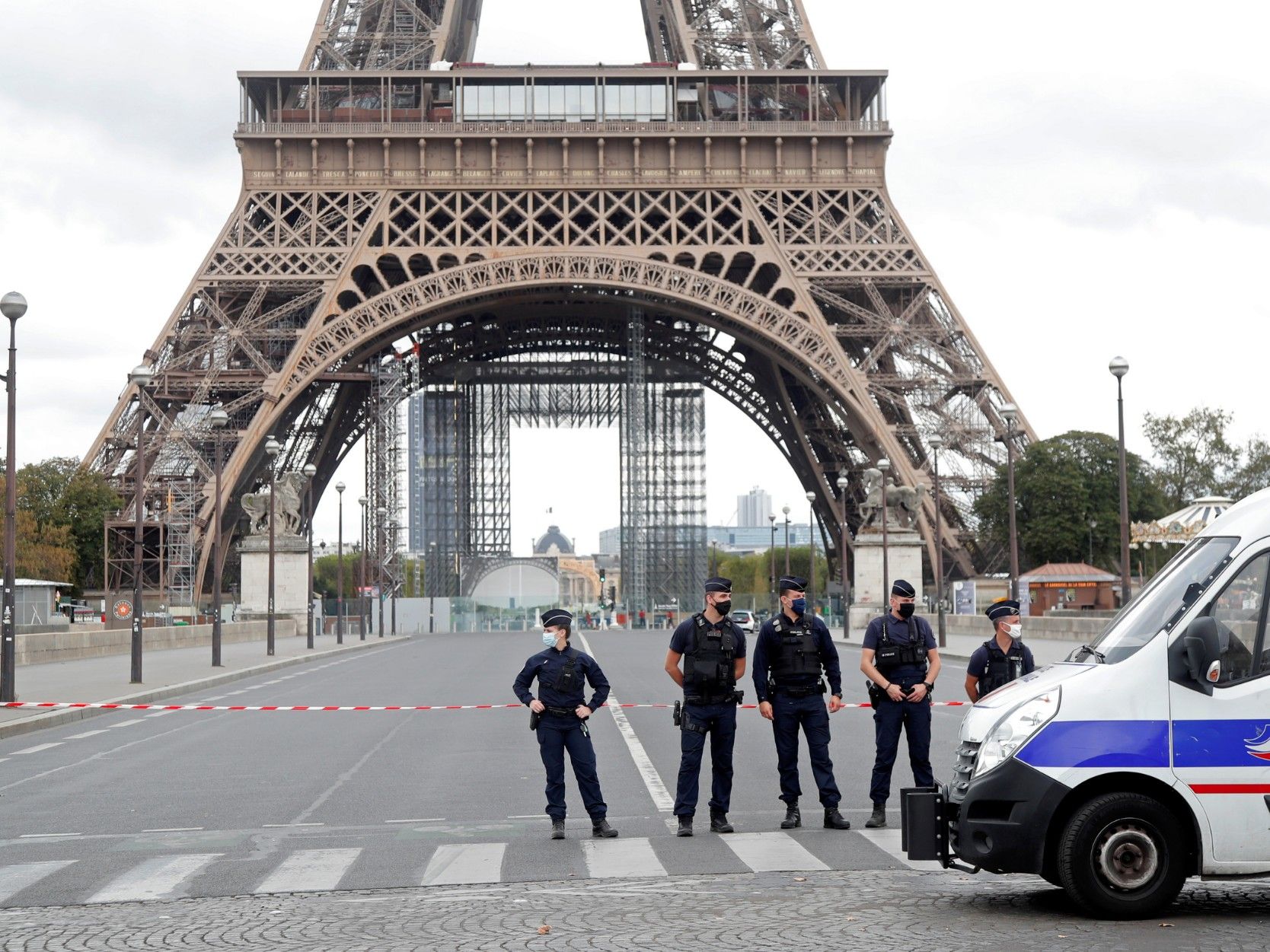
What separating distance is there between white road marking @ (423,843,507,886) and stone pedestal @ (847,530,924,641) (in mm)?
46837

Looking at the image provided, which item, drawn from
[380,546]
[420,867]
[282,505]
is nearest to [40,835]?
[420,867]

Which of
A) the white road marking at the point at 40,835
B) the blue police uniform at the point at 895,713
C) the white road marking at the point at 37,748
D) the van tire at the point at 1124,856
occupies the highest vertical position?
the blue police uniform at the point at 895,713

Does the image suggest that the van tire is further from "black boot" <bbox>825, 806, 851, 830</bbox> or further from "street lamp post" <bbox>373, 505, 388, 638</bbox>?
"street lamp post" <bbox>373, 505, 388, 638</bbox>

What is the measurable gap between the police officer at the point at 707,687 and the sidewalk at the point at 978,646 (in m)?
18.5

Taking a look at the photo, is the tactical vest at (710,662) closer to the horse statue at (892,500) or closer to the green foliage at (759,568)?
the horse statue at (892,500)

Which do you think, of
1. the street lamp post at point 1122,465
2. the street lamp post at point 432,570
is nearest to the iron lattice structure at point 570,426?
the street lamp post at point 432,570

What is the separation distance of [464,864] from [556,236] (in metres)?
48.8

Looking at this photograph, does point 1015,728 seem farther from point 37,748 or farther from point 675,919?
point 37,748

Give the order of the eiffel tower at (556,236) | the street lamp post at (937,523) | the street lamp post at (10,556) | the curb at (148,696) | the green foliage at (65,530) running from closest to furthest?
the curb at (148,696) < the street lamp post at (10,556) < the street lamp post at (937,523) < the eiffel tower at (556,236) < the green foliage at (65,530)

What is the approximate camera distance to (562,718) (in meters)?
10.9

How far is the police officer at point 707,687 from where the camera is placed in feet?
35.8

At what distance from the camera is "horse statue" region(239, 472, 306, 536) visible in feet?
187

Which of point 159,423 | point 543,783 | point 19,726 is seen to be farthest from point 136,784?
point 159,423

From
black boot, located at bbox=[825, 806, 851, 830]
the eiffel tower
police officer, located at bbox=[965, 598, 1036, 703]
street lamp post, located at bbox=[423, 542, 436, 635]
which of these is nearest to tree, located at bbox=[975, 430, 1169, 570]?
the eiffel tower
